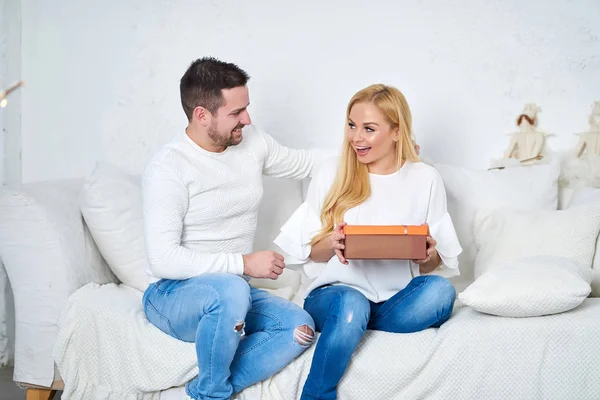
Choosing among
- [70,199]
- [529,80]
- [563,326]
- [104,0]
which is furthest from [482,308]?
[104,0]

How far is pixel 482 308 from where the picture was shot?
2053 millimetres

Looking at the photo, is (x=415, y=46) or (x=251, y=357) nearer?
(x=251, y=357)

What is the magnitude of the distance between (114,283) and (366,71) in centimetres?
122

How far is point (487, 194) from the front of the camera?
267 centimetres

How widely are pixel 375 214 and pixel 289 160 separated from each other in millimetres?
427

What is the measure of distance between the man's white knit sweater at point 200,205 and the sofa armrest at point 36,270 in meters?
0.31

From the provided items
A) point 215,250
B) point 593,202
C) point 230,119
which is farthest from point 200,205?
point 593,202

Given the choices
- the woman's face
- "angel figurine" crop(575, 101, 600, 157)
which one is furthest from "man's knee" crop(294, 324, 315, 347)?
"angel figurine" crop(575, 101, 600, 157)

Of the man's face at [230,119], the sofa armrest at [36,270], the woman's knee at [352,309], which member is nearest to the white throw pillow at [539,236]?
the woman's knee at [352,309]

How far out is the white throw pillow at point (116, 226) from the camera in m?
2.53

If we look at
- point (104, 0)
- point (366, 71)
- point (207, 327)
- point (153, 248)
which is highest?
point (104, 0)

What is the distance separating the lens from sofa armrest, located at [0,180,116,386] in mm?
2400

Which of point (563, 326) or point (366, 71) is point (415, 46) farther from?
point (563, 326)

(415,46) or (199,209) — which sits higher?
(415,46)
